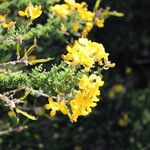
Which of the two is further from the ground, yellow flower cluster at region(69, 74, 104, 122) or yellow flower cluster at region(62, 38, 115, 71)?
yellow flower cluster at region(62, 38, 115, 71)

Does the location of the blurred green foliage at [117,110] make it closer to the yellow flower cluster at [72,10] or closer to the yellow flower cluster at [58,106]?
the yellow flower cluster at [72,10]

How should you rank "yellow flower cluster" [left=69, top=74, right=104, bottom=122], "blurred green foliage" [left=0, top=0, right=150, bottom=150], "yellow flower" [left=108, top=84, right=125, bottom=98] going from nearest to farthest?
"yellow flower cluster" [left=69, top=74, right=104, bottom=122] → "blurred green foliage" [left=0, top=0, right=150, bottom=150] → "yellow flower" [left=108, top=84, right=125, bottom=98]

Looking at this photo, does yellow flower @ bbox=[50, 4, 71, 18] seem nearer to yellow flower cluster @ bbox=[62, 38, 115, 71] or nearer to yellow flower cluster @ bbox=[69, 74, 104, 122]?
yellow flower cluster @ bbox=[62, 38, 115, 71]

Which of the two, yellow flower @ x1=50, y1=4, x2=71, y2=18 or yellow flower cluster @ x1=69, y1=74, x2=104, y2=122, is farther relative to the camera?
yellow flower @ x1=50, y1=4, x2=71, y2=18

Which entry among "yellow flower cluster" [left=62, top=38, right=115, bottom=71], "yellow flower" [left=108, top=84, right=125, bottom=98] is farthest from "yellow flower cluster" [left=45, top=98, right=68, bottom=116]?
"yellow flower" [left=108, top=84, right=125, bottom=98]

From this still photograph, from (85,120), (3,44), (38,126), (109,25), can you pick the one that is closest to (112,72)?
(109,25)

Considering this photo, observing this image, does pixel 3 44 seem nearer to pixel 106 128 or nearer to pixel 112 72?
pixel 106 128

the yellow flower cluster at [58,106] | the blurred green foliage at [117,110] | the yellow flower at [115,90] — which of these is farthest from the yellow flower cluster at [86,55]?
the yellow flower at [115,90]

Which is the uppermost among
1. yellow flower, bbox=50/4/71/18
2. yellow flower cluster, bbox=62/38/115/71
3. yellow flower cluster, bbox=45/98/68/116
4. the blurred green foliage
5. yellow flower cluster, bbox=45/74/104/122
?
yellow flower cluster, bbox=62/38/115/71

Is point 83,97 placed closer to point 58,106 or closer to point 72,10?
point 58,106
